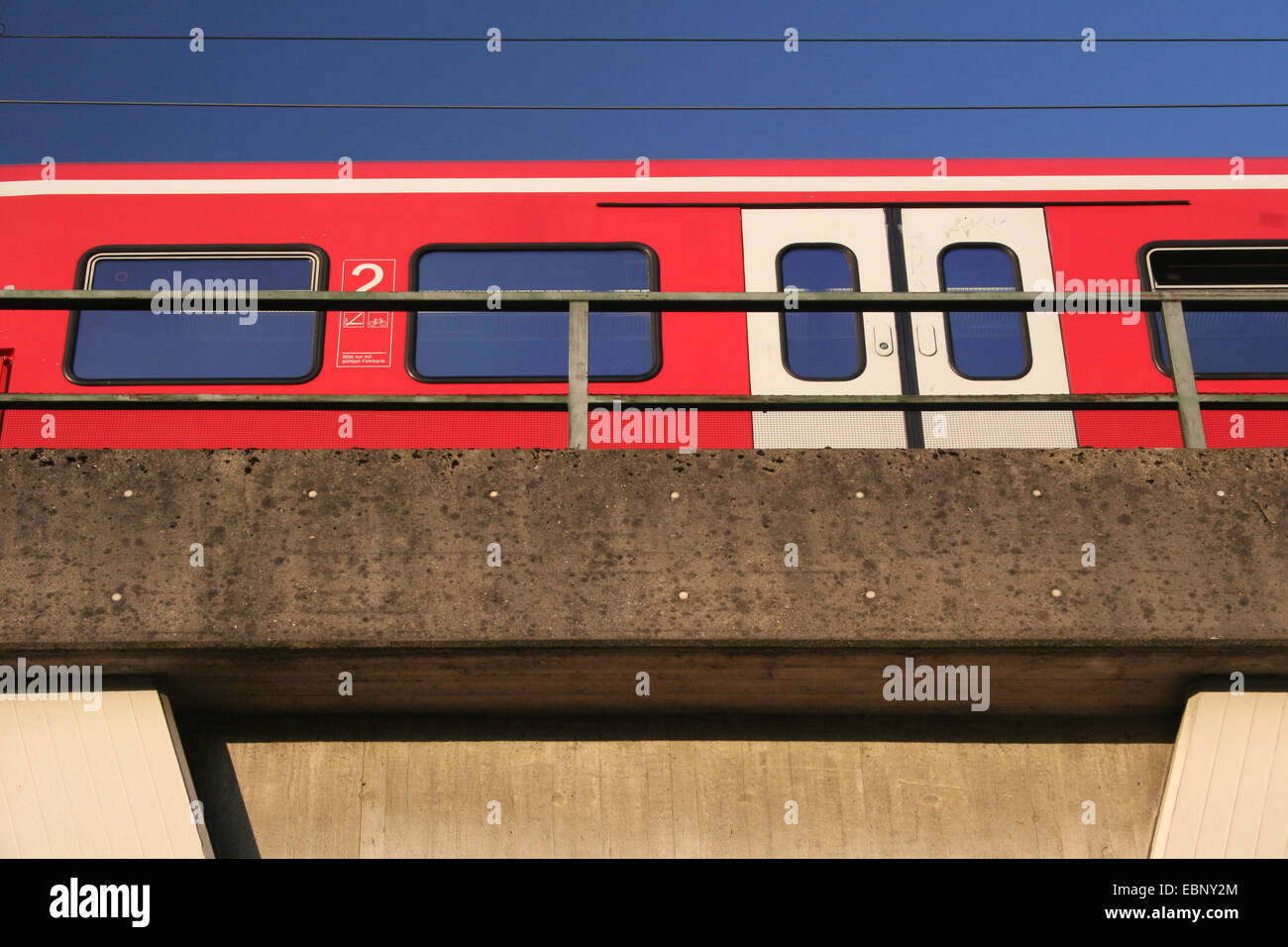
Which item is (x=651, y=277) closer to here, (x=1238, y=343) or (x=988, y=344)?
(x=988, y=344)

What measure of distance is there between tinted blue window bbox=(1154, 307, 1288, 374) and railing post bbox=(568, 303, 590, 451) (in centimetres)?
368

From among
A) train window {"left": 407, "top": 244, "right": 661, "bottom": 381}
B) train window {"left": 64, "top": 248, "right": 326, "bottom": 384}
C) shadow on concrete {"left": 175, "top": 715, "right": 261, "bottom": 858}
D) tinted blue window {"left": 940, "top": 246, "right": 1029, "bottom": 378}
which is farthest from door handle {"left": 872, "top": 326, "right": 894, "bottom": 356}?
shadow on concrete {"left": 175, "top": 715, "right": 261, "bottom": 858}

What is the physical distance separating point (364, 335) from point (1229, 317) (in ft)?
14.9

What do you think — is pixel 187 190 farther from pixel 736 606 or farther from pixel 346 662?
pixel 736 606

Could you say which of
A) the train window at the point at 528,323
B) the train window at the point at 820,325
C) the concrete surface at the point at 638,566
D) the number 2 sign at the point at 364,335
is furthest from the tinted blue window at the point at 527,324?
the concrete surface at the point at 638,566

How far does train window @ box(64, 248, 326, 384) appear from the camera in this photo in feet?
19.6

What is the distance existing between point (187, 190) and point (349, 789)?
3.81 meters

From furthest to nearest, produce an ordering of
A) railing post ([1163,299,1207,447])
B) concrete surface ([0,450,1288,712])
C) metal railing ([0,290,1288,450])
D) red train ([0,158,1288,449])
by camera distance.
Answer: red train ([0,158,1288,449]) → railing post ([1163,299,1207,447]) → metal railing ([0,290,1288,450]) → concrete surface ([0,450,1288,712])

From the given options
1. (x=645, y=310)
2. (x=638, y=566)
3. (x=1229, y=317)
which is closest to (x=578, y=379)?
(x=645, y=310)

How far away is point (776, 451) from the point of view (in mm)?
3693

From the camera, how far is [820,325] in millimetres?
6258

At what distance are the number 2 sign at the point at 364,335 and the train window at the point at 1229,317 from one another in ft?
13.3

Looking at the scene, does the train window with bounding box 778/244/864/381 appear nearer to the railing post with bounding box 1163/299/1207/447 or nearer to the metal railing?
the metal railing
